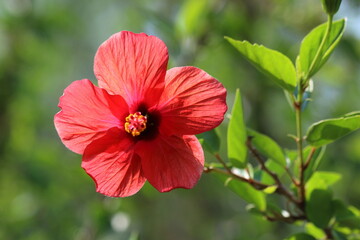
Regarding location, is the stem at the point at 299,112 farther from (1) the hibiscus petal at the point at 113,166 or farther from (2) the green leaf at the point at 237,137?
(1) the hibiscus petal at the point at 113,166

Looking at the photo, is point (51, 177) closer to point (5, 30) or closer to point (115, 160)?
→ point (5, 30)

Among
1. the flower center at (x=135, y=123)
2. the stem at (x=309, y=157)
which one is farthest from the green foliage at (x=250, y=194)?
the flower center at (x=135, y=123)

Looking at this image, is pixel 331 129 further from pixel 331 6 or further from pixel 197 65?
pixel 197 65

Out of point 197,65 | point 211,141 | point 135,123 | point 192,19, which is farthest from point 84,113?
point 197,65

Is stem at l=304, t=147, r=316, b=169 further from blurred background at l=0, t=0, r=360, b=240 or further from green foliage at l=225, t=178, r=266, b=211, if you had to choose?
blurred background at l=0, t=0, r=360, b=240

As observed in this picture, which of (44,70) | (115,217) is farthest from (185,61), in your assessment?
(44,70)
